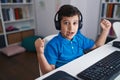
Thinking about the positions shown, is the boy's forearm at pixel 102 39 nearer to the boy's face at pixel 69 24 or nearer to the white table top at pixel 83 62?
the white table top at pixel 83 62

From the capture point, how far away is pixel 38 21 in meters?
3.35

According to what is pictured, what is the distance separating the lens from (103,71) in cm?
70

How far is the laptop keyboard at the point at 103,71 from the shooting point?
0.65 metres

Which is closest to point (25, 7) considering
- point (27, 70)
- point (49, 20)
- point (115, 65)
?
point (49, 20)

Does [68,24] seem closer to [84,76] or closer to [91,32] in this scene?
[84,76]

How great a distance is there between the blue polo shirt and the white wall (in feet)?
5.25

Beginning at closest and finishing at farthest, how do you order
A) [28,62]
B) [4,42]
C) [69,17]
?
1. [69,17]
2. [28,62]
3. [4,42]

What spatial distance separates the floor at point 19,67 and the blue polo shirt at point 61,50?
108 cm

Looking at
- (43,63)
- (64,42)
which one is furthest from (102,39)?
(43,63)

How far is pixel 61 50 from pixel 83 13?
6.38 feet

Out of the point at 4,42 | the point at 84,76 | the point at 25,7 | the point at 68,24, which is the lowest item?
the point at 4,42

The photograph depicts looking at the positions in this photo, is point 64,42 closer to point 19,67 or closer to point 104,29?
point 104,29

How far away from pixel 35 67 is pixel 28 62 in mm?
253

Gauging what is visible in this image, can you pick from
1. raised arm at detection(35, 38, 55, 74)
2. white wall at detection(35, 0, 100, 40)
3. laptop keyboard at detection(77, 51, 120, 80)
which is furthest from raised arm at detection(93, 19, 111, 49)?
white wall at detection(35, 0, 100, 40)
